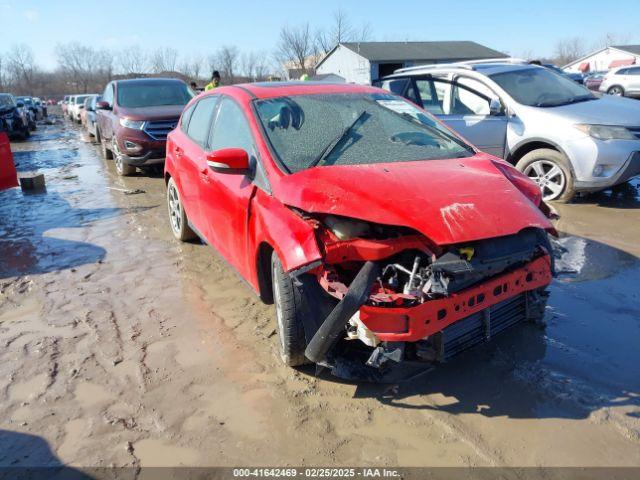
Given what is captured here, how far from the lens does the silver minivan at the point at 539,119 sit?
6098 millimetres

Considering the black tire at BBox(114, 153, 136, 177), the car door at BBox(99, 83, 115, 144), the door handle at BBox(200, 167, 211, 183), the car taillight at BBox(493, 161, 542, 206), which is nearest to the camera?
the car taillight at BBox(493, 161, 542, 206)

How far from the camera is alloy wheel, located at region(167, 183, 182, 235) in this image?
5.70 metres

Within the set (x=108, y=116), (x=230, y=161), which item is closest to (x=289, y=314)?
(x=230, y=161)

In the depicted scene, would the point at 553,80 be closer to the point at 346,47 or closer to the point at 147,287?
the point at 147,287

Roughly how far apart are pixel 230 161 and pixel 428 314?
65.8 inches

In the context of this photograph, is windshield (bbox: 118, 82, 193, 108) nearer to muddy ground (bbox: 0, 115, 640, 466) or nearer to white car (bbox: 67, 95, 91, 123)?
muddy ground (bbox: 0, 115, 640, 466)

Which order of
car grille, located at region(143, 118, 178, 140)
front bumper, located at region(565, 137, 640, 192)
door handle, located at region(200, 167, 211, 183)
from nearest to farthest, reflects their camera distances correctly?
door handle, located at region(200, 167, 211, 183), front bumper, located at region(565, 137, 640, 192), car grille, located at region(143, 118, 178, 140)

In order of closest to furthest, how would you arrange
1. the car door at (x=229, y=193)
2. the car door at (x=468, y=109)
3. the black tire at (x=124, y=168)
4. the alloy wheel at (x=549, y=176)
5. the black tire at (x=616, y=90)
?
the car door at (x=229, y=193) → the alloy wheel at (x=549, y=176) → the car door at (x=468, y=109) → the black tire at (x=124, y=168) → the black tire at (x=616, y=90)

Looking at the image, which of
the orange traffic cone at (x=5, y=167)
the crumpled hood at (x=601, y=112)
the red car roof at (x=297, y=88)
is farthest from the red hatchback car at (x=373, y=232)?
the orange traffic cone at (x=5, y=167)

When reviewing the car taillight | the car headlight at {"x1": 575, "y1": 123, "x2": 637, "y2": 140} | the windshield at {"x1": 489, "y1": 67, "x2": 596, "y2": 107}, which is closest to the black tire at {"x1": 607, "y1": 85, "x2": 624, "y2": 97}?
the windshield at {"x1": 489, "y1": 67, "x2": 596, "y2": 107}

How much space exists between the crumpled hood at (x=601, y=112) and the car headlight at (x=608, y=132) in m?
0.08

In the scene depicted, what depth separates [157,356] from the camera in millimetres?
3504

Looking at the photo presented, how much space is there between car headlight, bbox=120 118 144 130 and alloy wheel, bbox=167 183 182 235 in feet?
14.4

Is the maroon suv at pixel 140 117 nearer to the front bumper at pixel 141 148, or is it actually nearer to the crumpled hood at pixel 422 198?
the front bumper at pixel 141 148
